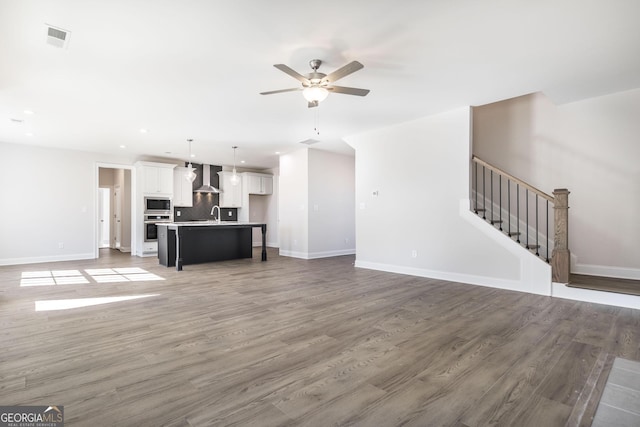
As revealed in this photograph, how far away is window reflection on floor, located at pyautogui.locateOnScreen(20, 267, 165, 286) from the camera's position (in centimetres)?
499

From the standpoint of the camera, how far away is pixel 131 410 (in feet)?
5.54

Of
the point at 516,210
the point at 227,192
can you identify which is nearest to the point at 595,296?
the point at 516,210

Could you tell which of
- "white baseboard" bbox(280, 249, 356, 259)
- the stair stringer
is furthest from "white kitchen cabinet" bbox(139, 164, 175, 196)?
the stair stringer

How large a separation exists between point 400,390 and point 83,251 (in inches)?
338

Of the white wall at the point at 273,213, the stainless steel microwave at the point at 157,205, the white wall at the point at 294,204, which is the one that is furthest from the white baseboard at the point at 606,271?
the stainless steel microwave at the point at 157,205

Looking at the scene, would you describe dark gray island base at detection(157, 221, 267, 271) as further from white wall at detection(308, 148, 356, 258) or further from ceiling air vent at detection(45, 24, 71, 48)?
ceiling air vent at detection(45, 24, 71, 48)

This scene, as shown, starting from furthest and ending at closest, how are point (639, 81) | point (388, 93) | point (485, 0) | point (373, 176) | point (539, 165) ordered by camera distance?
1. point (373, 176)
2. point (539, 165)
3. point (388, 93)
4. point (639, 81)
5. point (485, 0)

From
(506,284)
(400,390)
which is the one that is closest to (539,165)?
(506,284)

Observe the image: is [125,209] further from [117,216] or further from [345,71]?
[345,71]

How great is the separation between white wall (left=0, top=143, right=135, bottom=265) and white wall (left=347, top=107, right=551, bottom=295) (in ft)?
22.0

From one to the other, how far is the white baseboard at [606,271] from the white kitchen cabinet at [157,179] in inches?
361

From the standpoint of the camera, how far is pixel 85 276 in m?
5.45

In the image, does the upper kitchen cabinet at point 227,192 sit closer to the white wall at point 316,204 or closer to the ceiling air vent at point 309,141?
the white wall at point 316,204

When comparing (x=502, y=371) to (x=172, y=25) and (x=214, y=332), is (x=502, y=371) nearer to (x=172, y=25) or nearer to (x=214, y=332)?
(x=214, y=332)
